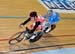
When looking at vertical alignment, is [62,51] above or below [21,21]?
below

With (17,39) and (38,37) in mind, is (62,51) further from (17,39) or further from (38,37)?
(17,39)

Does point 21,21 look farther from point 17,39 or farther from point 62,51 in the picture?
point 62,51

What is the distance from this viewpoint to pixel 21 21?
3.58m

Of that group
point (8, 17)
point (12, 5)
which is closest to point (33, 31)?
point (8, 17)

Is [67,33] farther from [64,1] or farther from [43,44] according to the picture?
[64,1]

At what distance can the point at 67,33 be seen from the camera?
346cm

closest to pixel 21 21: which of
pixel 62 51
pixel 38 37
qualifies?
pixel 38 37

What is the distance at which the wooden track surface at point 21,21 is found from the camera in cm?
312

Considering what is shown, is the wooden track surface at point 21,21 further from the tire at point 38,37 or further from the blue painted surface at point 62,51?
the blue painted surface at point 62,51

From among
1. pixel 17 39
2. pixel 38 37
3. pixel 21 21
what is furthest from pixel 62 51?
pixel 21 21

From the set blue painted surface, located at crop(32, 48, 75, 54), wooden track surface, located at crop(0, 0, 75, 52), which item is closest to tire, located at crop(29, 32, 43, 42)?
wooden track surface, located at crop(0, 0, 75, 52)

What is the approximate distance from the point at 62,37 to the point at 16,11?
1.02 m

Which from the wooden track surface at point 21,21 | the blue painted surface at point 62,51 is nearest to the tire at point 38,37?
the wooden track surface at point 21,21

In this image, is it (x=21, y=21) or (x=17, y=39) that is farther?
(x=21, y=21)
